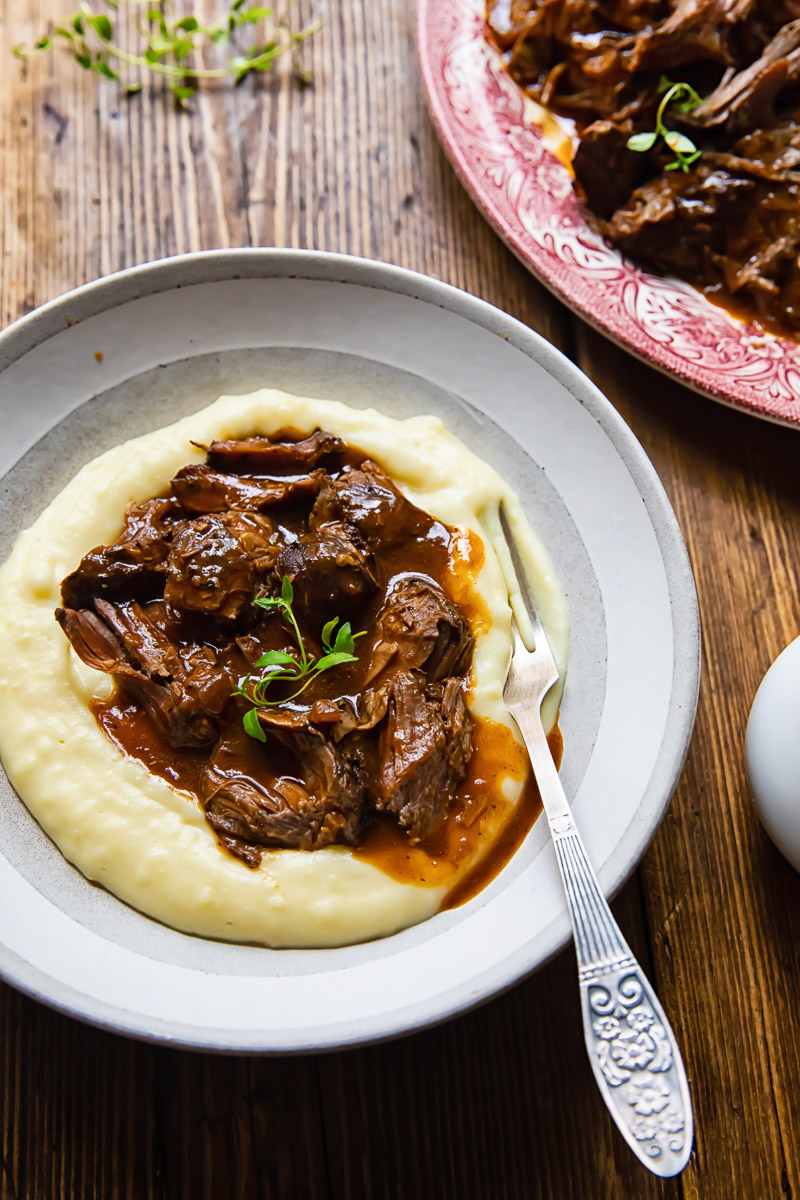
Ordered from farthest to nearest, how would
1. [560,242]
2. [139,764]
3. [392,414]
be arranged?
[560,242]
[392,414]
[139,764]

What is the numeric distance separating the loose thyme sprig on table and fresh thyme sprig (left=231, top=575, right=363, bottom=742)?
3185 millimetres

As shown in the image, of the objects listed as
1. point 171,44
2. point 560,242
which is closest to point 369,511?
point 560,242

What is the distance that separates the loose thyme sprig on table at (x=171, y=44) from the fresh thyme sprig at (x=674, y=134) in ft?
6.41

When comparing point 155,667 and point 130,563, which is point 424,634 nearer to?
point 155,667

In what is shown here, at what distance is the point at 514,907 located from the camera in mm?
3555

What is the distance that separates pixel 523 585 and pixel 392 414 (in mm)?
1042

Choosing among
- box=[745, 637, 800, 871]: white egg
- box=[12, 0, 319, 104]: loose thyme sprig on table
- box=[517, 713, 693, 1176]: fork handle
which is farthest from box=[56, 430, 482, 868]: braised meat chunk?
box=[12, 0, 319, 104]: loose thyme sprig on table

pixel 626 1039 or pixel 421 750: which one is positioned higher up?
pixel 421 750

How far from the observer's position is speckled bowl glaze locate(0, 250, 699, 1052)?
11.1 ft

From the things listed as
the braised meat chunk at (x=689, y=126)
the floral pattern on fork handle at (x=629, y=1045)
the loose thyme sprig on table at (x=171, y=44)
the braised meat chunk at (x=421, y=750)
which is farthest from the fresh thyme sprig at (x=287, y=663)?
the loose thyme sprig on table at (x=171, y=44)

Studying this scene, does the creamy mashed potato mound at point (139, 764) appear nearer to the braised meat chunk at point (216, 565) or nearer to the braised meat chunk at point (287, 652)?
the braised meat chunk at point (287, 652)

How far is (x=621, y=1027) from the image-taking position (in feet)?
10.4

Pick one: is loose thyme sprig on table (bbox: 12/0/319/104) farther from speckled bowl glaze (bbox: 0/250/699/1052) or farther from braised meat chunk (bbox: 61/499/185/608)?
braised meat chunk (bbox: 61/499/185/608)

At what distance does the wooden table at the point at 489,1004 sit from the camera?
3.74 metres
